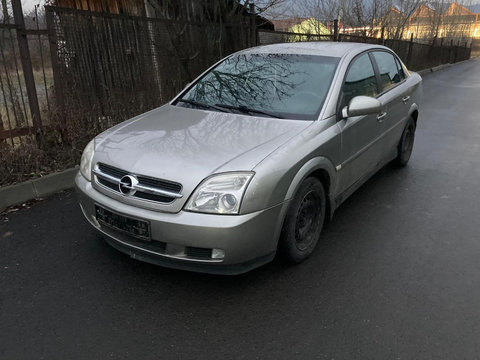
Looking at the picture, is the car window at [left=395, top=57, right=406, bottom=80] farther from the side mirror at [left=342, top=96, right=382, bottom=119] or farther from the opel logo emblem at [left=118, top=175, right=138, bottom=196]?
the opel logo emblem at [left=118, top=175, right=138, bottom=196]

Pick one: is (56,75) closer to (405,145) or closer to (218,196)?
(218,196)

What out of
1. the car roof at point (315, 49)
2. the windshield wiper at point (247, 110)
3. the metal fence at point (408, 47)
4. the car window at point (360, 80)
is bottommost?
the metal fence at point (408, 47)

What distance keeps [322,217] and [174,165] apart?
1.39 m

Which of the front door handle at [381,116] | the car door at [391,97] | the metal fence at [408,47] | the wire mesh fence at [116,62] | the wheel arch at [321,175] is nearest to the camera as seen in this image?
the wheel arch at [321,175]

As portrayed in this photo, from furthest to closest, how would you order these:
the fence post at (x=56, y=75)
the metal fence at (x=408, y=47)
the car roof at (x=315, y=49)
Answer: the metal fence at (x=408, y=47) < the fence post at (x=56, y=75) < the car roof at (x=315, y=49)

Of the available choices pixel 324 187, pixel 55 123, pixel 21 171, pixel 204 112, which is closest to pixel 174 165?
pixel 204 112

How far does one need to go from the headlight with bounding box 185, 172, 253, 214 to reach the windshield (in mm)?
1037

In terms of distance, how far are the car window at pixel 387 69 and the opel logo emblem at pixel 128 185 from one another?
307 centimetres

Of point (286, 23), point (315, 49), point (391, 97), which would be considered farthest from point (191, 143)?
point (286, 23)

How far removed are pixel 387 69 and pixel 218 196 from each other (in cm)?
328

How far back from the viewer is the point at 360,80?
12.9 feet

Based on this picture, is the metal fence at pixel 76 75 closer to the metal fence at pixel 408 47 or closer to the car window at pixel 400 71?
the metal fence at pixel 408 47

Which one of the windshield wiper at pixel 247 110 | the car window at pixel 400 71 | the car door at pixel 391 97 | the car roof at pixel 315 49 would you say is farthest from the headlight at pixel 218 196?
the car window at pixel 400 71

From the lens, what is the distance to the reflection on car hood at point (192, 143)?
2.60 m
